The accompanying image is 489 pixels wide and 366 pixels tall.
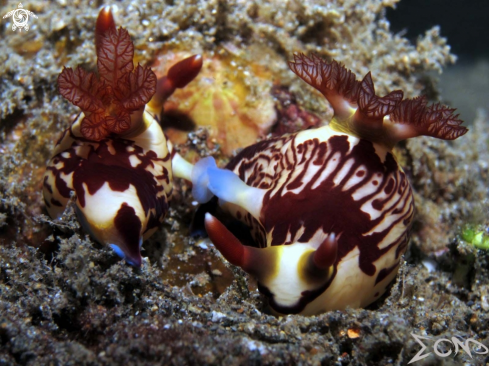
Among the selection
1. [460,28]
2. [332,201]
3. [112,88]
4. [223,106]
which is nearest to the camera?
[332,201]

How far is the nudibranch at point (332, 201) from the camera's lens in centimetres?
208

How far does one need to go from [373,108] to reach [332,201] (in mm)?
619

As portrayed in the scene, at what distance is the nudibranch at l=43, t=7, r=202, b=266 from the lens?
7.25 feet

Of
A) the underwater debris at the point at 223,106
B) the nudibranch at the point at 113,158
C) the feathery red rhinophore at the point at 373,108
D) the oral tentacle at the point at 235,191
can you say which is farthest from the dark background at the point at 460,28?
the nudibranch at the point at 113,158

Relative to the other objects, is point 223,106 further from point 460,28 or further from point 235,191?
point 460,28

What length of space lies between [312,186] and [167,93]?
4.72 ft

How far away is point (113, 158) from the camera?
2.51 meters

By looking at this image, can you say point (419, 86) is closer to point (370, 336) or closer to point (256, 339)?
point (370, 336)

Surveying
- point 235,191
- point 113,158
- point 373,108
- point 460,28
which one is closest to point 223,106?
point 235,191

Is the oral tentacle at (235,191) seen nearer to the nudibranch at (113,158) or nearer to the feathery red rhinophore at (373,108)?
the nudibranch at (113,158)

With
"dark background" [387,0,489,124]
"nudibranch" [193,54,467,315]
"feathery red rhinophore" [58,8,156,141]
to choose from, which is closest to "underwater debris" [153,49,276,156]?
"nudibranch" [193,54,467,315]

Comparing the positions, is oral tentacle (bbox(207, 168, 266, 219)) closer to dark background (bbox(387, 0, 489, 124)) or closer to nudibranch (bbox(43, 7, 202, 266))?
nudibranch (bbox(43, 7, 202, 266))

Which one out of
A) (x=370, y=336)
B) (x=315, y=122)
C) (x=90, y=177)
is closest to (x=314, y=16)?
(x=315, y=122)

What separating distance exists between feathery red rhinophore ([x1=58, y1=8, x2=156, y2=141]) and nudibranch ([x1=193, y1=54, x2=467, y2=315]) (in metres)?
0.68
